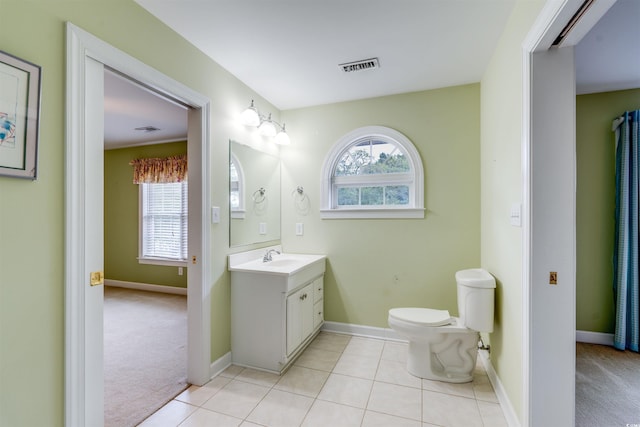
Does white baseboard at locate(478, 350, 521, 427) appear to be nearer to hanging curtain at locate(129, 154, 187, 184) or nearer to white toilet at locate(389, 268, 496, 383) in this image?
white toilet at locate(389, 268, 496, 383)

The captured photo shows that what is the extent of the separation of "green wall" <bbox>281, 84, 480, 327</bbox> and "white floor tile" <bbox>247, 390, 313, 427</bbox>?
1.20 metres

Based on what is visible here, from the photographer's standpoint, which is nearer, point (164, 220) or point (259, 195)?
point (259, 195)

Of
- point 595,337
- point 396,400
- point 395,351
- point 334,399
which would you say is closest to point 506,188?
point 396,400

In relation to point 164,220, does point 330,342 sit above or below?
below

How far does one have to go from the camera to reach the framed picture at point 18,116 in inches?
43.6

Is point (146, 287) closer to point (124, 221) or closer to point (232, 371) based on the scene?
point (124, 221)

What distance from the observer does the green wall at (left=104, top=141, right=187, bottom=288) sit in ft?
15.7

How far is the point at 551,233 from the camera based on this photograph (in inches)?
56.6

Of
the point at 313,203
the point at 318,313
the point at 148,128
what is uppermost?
the point at 148,128

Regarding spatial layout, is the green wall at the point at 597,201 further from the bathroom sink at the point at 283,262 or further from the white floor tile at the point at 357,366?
the bathroom sink at the point at 283,262

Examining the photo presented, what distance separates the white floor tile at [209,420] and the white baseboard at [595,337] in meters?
3.25

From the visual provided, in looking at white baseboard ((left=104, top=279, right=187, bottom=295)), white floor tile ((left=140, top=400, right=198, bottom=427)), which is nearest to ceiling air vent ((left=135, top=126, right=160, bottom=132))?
white baseboard ((left=104, top=279, right=187, bottom=295))

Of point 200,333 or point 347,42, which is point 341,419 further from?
point 347,42

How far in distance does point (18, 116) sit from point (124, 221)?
14.6 feet
